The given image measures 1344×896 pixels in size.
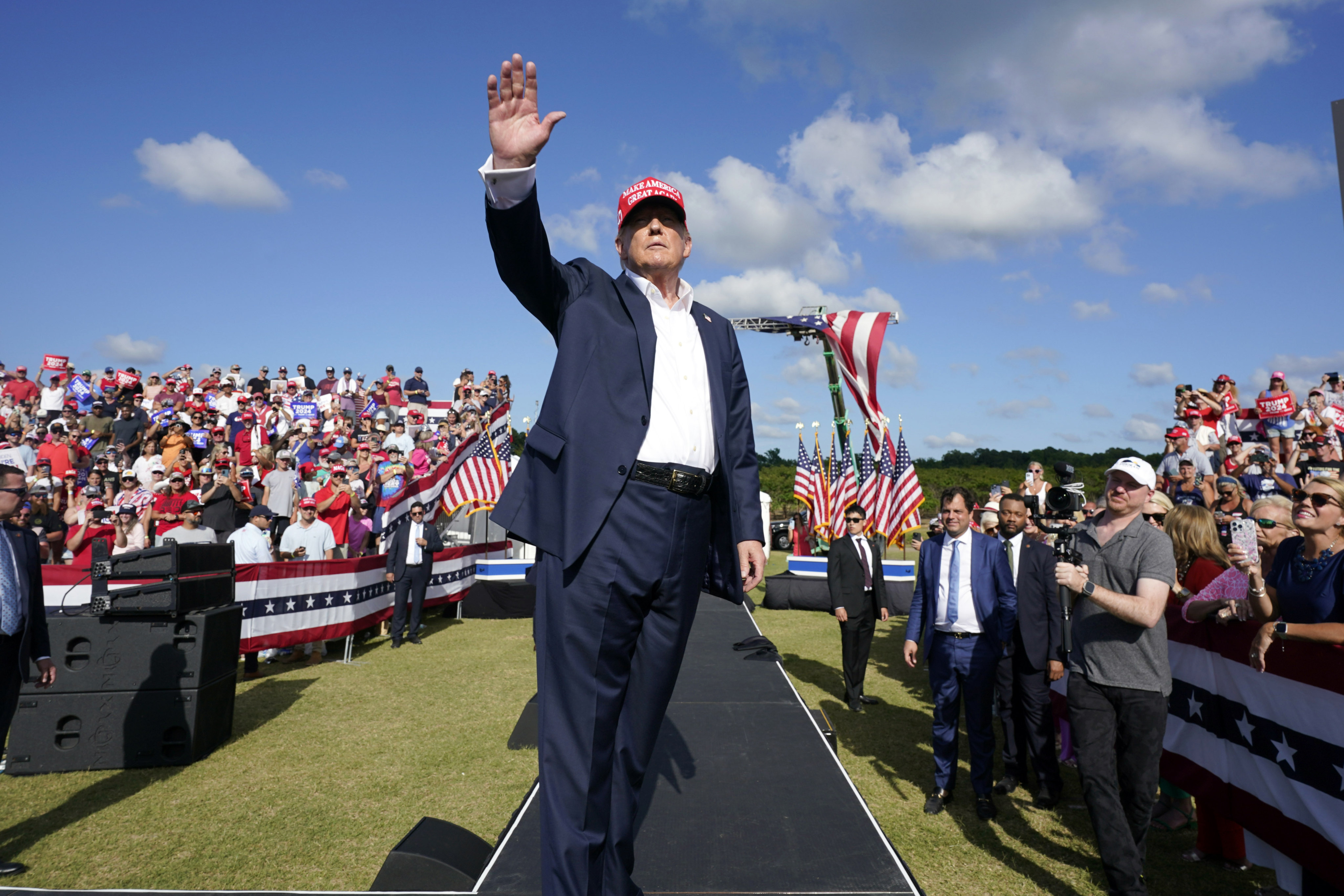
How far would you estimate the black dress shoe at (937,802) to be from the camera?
199 inches

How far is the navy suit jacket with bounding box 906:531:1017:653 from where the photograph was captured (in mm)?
5035

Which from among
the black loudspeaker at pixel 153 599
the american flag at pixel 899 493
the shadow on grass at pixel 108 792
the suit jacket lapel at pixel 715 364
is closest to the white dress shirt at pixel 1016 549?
the suit jacket lapel at pixel 715 364

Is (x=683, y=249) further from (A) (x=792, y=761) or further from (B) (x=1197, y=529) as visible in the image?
(B) (x=1197, y=529)

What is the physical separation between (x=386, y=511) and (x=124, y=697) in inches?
214

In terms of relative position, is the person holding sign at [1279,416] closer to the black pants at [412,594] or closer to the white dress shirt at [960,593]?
the white dress shirt at [960,593]

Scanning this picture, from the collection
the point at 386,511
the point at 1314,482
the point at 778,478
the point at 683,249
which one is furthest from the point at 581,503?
the point at 778,478

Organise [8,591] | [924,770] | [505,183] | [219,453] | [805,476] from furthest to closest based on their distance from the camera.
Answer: [805,476] → [219,453] → [924,770] → [8,591] → [505,183]

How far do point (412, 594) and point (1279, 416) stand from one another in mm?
12761

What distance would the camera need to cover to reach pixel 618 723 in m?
2.08

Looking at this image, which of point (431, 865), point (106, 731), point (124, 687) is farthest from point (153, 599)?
point (431, 865)

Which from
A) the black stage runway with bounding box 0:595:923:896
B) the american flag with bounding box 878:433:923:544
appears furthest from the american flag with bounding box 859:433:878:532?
the black stage runway with bounding box 0:595:923:896

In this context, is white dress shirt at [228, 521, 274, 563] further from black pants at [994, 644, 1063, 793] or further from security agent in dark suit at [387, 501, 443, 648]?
black pants at [994, 644, 1063, 793]

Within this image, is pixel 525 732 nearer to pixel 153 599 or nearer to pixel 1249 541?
pixel 153 599

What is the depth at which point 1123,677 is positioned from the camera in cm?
341
